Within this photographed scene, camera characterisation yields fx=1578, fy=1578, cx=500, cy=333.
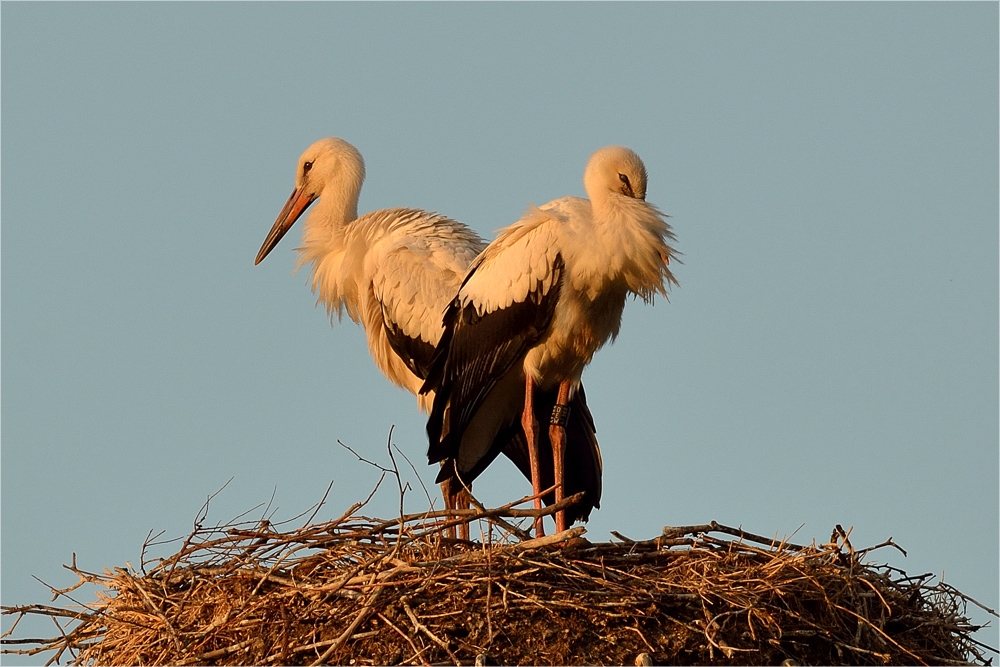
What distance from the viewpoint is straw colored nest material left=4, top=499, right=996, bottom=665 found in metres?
5.38

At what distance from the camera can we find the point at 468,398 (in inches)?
287

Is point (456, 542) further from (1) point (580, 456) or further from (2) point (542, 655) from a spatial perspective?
(1) point (580, 456)

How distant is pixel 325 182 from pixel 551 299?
229cm

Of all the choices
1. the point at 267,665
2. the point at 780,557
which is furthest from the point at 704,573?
the point at 267,665

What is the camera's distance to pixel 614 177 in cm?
702

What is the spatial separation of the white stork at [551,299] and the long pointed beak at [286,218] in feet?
6.11

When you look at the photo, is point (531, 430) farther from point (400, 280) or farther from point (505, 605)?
point (505, 605)

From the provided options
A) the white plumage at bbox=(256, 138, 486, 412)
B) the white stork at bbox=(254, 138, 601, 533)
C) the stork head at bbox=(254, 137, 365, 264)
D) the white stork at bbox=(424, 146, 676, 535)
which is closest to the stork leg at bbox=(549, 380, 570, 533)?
the white stork at bbox=(424, 146, 676, 535)

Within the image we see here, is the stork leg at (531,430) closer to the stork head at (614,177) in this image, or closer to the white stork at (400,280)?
the white stork at (400,280)

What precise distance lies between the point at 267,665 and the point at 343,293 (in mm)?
3255

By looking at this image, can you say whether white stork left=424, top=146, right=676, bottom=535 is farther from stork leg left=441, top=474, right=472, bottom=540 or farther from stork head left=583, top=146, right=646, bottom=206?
stork leg left=441, top=474, right=472, bottom=540

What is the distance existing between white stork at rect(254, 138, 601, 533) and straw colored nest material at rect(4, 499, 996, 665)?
1713mm

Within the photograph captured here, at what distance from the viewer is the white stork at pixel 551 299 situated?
6.88m

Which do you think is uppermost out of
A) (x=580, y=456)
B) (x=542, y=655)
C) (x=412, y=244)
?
(x=412, y=244)
